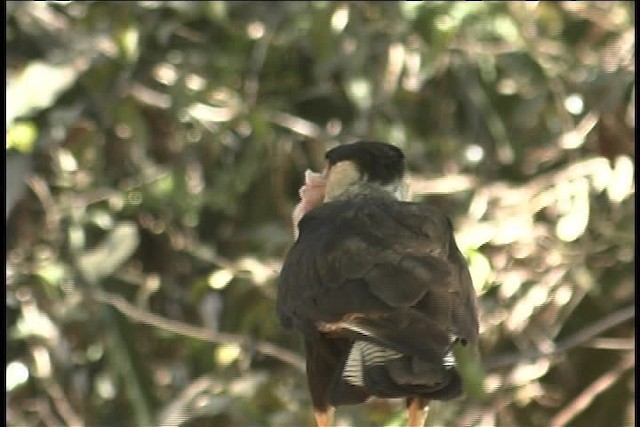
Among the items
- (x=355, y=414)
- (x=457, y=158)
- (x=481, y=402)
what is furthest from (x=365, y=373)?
(x=457, y=158)

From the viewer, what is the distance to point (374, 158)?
2.90 metres

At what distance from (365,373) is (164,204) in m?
3.03

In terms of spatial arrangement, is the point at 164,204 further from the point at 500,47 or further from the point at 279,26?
the point at 500,47

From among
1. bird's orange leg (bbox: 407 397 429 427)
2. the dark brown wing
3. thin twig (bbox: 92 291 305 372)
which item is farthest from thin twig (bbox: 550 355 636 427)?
the dark brown wing

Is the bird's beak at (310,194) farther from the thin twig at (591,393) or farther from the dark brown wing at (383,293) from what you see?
the thin twig at (591,393)

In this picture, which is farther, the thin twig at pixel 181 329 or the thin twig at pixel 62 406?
the thin twig at pixel 62 406

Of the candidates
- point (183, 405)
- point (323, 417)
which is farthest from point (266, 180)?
point (323, 417)

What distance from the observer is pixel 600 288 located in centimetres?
550

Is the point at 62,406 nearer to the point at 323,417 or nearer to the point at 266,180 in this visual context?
the point at 266,180

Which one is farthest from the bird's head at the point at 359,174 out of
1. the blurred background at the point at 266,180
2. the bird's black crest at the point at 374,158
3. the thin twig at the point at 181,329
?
the blurred background at the point at 266,180

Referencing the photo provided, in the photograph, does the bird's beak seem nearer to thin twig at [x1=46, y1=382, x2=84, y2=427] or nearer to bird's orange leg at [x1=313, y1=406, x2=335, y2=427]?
bird's orange leg at [x1=313, y1=406, x2=335, y2=427]

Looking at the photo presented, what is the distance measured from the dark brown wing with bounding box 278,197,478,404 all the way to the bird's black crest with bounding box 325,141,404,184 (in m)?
0.18

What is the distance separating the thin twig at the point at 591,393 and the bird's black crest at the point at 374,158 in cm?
241

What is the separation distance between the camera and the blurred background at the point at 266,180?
5082mm
